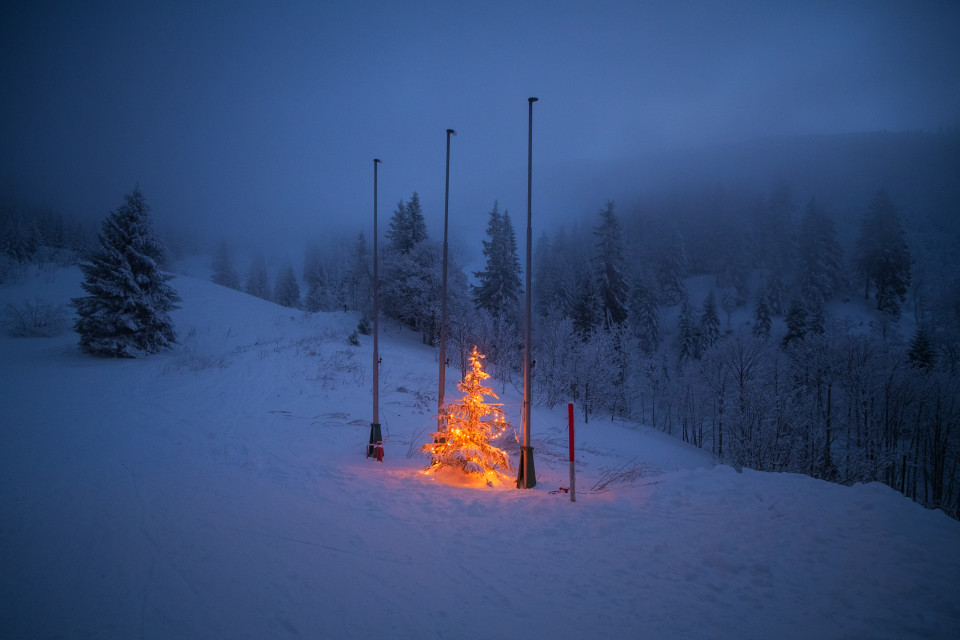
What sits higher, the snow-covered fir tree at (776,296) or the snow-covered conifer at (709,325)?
the snow-covered fir tree at (776,296)

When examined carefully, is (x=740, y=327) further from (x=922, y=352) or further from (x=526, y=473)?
(x=526, y=473)

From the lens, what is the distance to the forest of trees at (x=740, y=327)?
75.5ft

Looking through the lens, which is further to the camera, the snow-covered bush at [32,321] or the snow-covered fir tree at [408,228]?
the snow-covered fir tree at [408,228]

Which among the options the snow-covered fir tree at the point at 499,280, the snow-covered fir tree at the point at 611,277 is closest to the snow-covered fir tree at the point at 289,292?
the snow-covered fir tree at the point at 499,280

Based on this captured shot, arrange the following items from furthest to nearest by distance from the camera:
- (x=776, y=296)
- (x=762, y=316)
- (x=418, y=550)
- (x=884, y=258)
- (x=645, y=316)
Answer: (x=776, y=296), (x=645, y=316), (x=762, y=316), (x=884, y=258), (x=418, y=550)

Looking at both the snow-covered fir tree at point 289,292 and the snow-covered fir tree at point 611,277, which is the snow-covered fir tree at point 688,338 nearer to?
the snow-covered fir tree at point 611,277

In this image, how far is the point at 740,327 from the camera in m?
50.0

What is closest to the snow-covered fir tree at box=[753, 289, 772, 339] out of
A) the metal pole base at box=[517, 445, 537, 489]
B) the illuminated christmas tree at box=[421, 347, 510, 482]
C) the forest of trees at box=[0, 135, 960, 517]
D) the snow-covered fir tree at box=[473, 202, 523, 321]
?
the forest of trees at box=[0, 135, 960, 517]

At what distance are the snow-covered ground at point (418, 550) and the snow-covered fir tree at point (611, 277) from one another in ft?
93.8

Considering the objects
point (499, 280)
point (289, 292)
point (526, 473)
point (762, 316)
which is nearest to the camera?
point (526, 473)

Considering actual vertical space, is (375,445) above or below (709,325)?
below

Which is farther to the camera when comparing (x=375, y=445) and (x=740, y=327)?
(x=740, y=327)

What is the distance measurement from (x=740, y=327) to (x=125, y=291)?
197 ft

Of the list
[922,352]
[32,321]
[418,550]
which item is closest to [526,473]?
[418,550]
